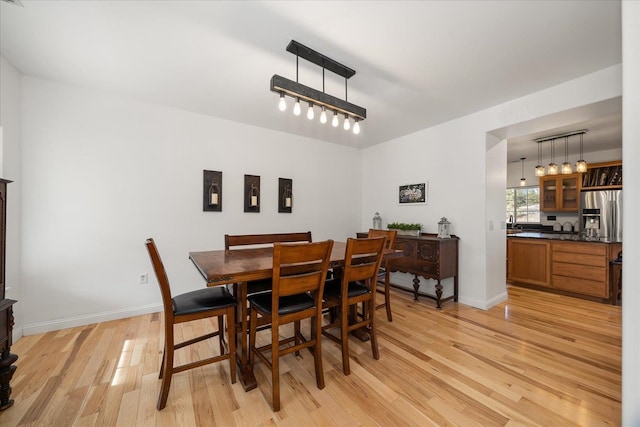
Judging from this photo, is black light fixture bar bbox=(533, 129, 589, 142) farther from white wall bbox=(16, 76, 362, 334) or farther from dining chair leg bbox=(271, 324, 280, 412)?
dining chair leg bbox=(271, 324, 280, 412)

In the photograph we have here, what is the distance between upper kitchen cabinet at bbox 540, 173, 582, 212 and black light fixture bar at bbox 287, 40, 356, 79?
207 inches

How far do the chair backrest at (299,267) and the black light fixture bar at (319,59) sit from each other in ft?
4.90

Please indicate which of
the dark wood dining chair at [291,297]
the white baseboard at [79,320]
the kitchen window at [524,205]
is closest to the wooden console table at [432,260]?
the dark wood dining chair at [291,297]

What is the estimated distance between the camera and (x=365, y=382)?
1.80 m

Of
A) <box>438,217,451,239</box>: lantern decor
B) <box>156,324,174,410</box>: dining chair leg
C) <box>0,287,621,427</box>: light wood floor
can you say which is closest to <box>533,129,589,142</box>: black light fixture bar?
<box>438,217,451,239</box>: lantern decor

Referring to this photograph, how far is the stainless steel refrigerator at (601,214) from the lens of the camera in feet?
13.6

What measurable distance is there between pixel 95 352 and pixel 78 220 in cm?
134

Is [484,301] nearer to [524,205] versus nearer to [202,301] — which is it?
[202,301]

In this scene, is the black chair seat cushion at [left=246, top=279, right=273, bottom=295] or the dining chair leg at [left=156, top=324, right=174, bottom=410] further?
the black chair seat cushion at [left=246, top=279, right=273, bottom=295]

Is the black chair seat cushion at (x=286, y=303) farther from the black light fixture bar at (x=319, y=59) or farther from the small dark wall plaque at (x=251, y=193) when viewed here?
the small dark wall plaque at (x=251, y=193)

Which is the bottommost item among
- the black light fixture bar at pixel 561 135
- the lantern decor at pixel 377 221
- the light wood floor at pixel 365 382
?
the light wood floor at pixel 365 382

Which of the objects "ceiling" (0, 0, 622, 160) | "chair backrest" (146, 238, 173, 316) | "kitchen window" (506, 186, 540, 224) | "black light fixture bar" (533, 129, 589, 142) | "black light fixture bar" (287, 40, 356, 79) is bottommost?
"chair backrest" (146, 238, 173, 316)

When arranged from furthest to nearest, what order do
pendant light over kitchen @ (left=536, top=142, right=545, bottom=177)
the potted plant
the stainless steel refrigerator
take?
1. pendant light over kitchen @ (left=536, top=142, right=545, bottom=177)
2. the stainless steel refrigerator
3. the potted plant

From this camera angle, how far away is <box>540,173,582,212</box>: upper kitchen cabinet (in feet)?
16.1
